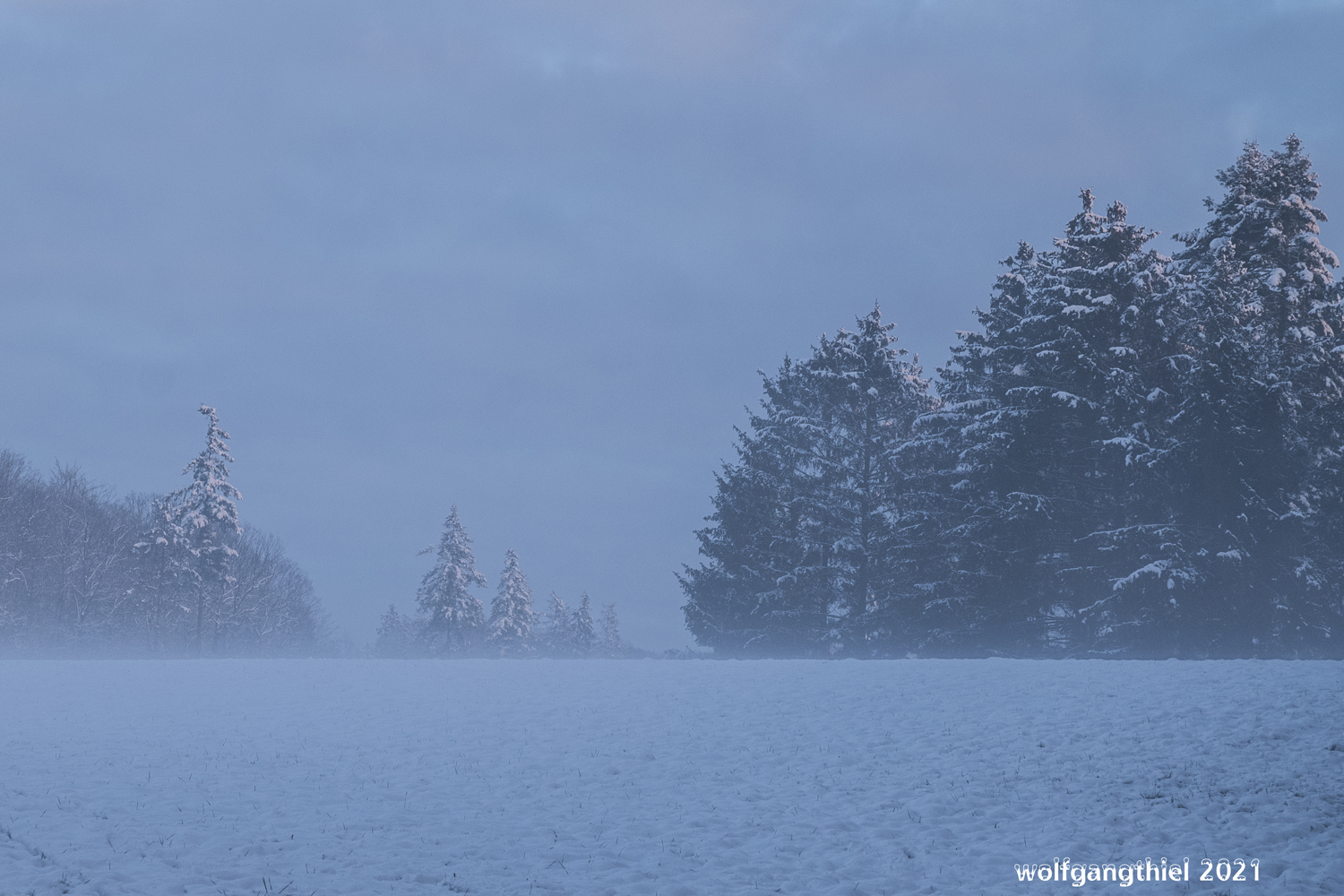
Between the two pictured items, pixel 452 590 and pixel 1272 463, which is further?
pixel 452 590

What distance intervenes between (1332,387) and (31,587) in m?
70.1

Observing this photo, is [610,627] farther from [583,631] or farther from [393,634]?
[393,634]

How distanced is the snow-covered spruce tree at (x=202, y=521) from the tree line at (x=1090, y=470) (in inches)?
1167

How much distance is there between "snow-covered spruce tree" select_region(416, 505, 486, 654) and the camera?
6512cm

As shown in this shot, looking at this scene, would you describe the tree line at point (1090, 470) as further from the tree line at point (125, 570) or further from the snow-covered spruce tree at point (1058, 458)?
the tree line at point (125, 570)

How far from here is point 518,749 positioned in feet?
55.2

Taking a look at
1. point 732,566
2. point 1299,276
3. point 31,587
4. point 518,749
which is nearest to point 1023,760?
point 518,749

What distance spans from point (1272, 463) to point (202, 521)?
162ft

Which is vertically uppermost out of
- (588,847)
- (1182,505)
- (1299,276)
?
(1299,276)

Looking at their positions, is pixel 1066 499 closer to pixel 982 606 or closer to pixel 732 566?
pixel 982 606

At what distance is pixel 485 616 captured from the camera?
231ft

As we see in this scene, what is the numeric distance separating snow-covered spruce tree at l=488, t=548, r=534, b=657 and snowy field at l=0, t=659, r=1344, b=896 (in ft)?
165

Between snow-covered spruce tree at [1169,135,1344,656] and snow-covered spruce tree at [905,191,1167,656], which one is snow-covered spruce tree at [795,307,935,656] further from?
snow-covered spruce tree at [1169,135,1344,656]

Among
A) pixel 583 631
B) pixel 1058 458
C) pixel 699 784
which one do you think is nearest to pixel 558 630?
pixel 583 631
